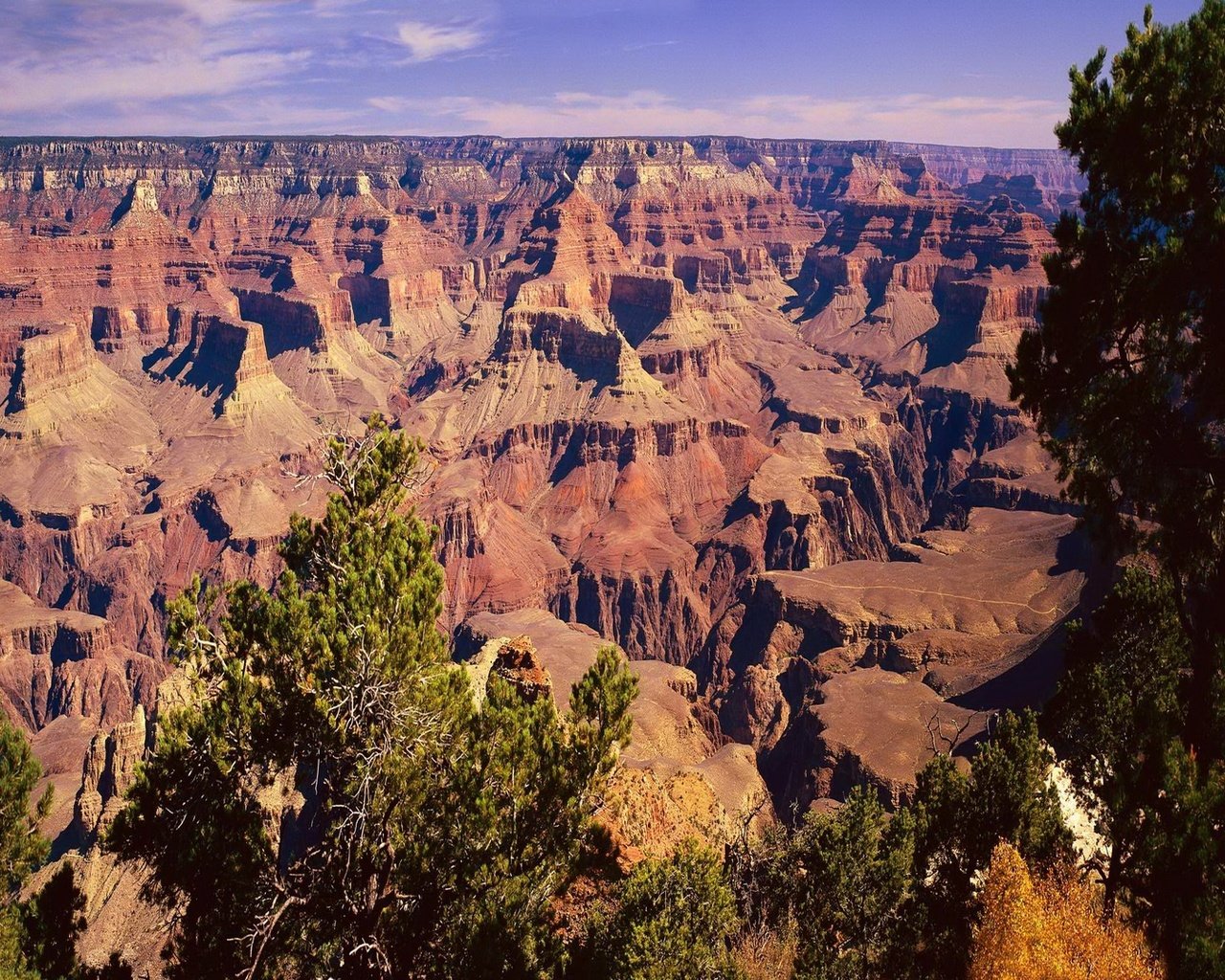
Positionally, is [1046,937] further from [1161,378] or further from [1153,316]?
[1153,316]

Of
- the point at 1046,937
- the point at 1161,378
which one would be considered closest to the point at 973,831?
the point at 1046,937

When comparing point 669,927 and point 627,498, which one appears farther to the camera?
point 627,498

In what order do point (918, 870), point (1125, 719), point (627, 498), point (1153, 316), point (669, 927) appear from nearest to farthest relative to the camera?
point (1153, 316) → point (669, 927) → point (1125, 719) → point (918, 870) → point (627, 498)

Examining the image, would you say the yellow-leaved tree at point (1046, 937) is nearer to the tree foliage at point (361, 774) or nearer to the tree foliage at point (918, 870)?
the tree foliage at point (918, 870)

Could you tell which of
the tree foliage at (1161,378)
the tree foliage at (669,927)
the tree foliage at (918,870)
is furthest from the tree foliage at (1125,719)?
the tree foliage at (669,927)

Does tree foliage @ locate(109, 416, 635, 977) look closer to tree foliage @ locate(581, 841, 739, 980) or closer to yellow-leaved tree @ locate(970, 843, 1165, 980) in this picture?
tree foliage @ locate(581, 841, 739, 980)

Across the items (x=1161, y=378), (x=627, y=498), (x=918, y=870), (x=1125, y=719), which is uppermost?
(x=1161, y=378)

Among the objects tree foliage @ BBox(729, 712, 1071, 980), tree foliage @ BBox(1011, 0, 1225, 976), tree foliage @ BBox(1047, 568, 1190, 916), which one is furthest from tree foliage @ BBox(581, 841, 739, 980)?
tree foliage @ BBox(1011, 0, 1225, 976)
